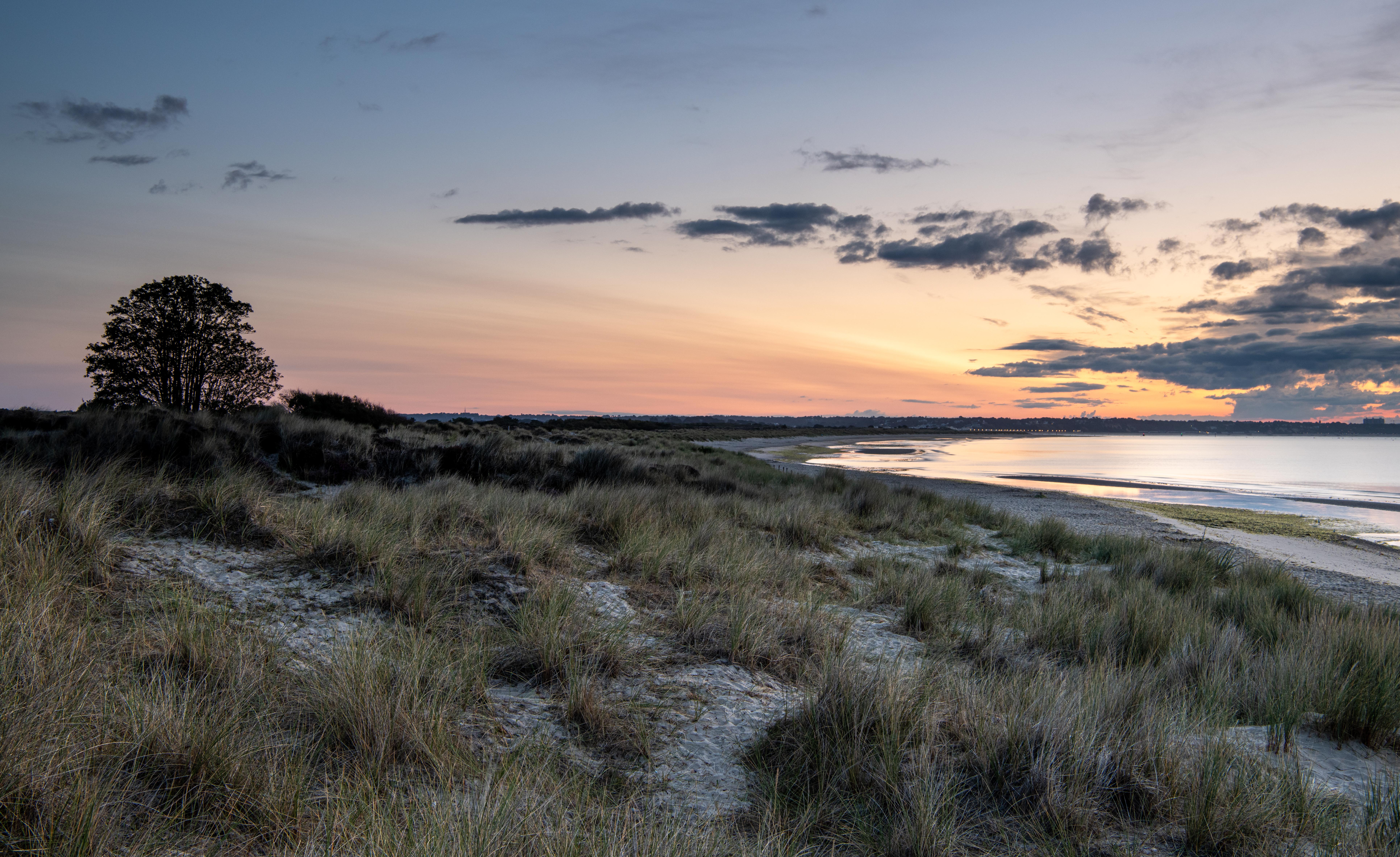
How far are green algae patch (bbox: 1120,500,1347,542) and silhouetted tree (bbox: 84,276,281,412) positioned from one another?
30.8 m

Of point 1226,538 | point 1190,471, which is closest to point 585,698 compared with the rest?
point 1226,538

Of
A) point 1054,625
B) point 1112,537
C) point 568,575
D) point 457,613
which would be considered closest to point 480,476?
point 568,575

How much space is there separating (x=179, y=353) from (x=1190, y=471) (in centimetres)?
6020

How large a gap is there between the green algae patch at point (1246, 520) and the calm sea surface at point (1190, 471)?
3.56 feet

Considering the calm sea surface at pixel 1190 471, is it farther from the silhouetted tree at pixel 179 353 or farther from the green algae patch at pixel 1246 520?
the silhouetted tree at pixel 179 353

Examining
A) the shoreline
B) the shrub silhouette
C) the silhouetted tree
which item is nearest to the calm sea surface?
the shoreline

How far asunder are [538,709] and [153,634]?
88.7 inches

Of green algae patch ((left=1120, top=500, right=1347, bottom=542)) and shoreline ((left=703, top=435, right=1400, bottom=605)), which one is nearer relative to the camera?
shoreline ((left=703, top=435, right=1400, bottom=605))

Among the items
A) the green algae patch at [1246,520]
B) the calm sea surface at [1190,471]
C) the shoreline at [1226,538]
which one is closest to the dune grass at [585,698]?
the shoreline at [1226,538]

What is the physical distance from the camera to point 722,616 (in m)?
5.73

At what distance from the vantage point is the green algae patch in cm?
2002

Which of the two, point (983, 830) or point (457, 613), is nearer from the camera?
point (983, 830)

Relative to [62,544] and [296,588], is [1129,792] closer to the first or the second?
[296,588]

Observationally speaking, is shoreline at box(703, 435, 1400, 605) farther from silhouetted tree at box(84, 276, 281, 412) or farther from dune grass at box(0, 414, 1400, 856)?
silhouetted tree at box(84, 276, 281, 412)
